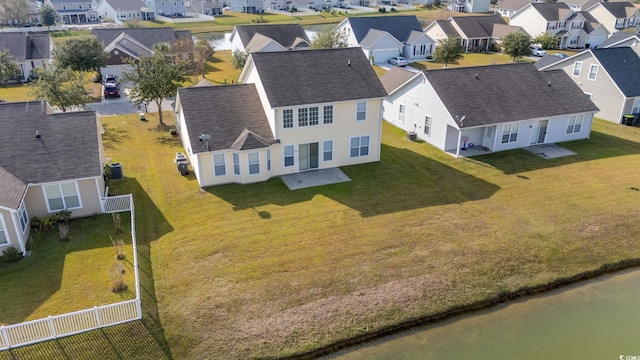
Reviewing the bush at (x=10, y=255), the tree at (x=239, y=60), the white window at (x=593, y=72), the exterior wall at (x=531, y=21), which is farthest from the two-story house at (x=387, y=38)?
the bush at (x=10, y=255)

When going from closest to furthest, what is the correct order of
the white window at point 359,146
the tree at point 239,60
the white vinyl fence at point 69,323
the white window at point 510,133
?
the white vinyl fence at point 69,323
the white window at point 359,146
the white window at point 510,133
the tree at point 239,60

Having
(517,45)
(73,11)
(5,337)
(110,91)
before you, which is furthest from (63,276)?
(73,11)

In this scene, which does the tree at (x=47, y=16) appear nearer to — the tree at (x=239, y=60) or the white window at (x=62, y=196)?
the tree at (x=239, y=60)

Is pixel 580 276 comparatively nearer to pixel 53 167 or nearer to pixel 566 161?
pixel 566 161

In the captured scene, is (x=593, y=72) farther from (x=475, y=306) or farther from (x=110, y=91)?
(x=110, y=91)

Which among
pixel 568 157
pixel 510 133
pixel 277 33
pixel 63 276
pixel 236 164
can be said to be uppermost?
pixel 277 33

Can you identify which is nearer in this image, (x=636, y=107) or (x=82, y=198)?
(x=82, y=198)

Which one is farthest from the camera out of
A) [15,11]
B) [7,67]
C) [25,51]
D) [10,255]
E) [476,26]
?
[15,11]

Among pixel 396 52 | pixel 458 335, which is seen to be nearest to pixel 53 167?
pixel 458 335
